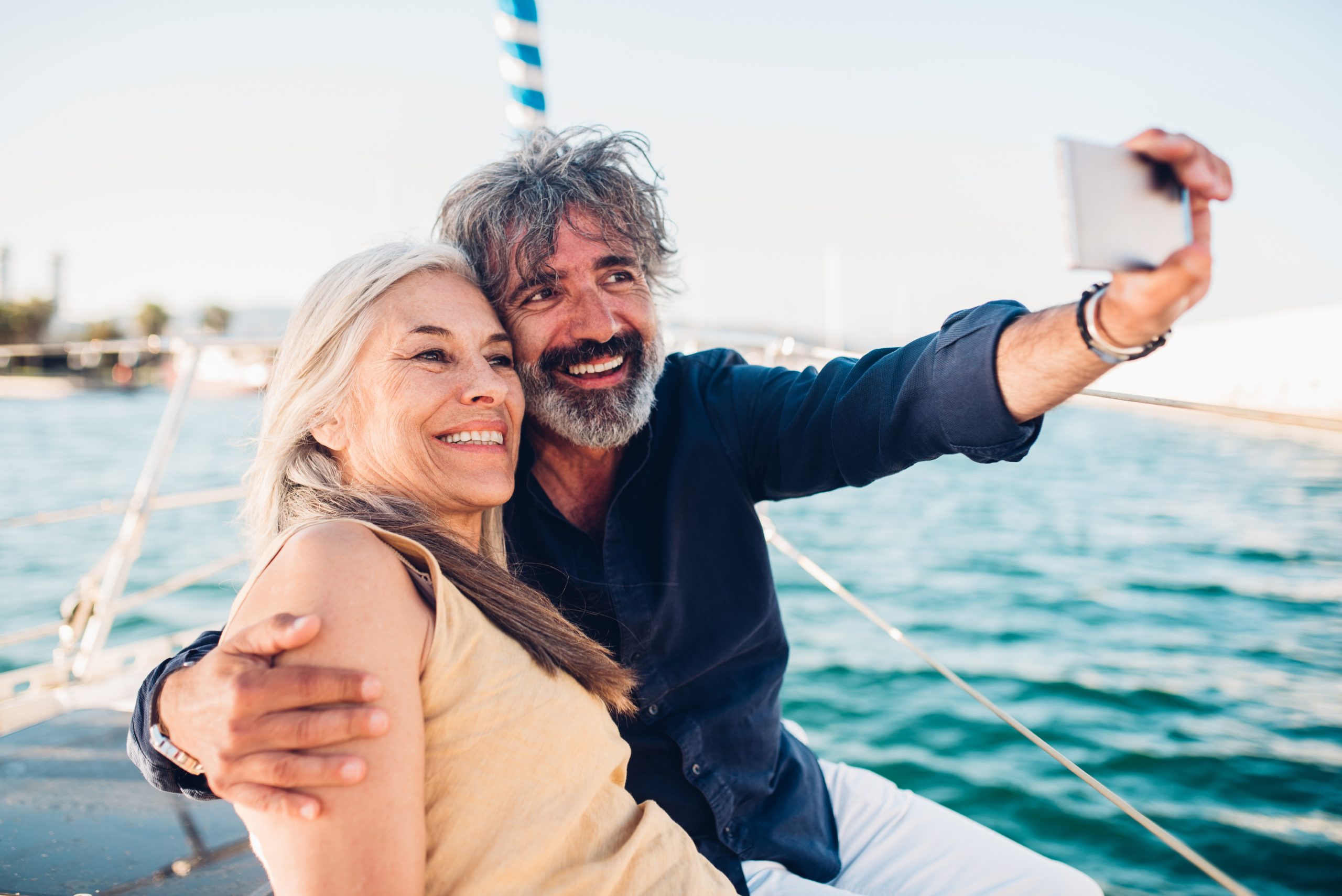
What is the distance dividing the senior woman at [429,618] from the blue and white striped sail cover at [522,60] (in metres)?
1.28

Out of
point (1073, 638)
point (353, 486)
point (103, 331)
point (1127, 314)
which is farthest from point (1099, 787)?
point (103, 331)

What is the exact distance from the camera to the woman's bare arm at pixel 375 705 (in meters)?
0.88

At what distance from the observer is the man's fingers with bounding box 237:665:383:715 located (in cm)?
90

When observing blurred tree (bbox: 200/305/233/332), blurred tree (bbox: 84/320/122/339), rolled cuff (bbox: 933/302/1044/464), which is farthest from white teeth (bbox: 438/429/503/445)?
blurred tree (bbox: 84/320/122/339)

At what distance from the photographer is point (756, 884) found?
156cm

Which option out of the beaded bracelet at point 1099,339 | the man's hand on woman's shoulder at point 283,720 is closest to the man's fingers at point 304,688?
the man's hand on woman's shoulder at point 283,720

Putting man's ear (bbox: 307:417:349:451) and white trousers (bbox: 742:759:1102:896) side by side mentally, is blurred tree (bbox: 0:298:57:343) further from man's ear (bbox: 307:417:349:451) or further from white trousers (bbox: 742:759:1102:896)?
white trousers (bbox: 742:759:1102:896)

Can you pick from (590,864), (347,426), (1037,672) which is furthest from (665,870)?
(1037,672)

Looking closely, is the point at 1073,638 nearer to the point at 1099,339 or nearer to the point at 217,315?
the point at 1099,339

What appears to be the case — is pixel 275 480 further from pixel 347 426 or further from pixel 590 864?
pixel 590 864

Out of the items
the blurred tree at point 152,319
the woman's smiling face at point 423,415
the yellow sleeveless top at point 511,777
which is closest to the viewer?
the yellow sleeveless top at point 511,777

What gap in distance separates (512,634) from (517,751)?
176 mm

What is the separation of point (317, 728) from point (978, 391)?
1.02m

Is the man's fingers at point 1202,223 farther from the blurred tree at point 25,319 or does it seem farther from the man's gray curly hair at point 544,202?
the blurred tree at point 25,319
